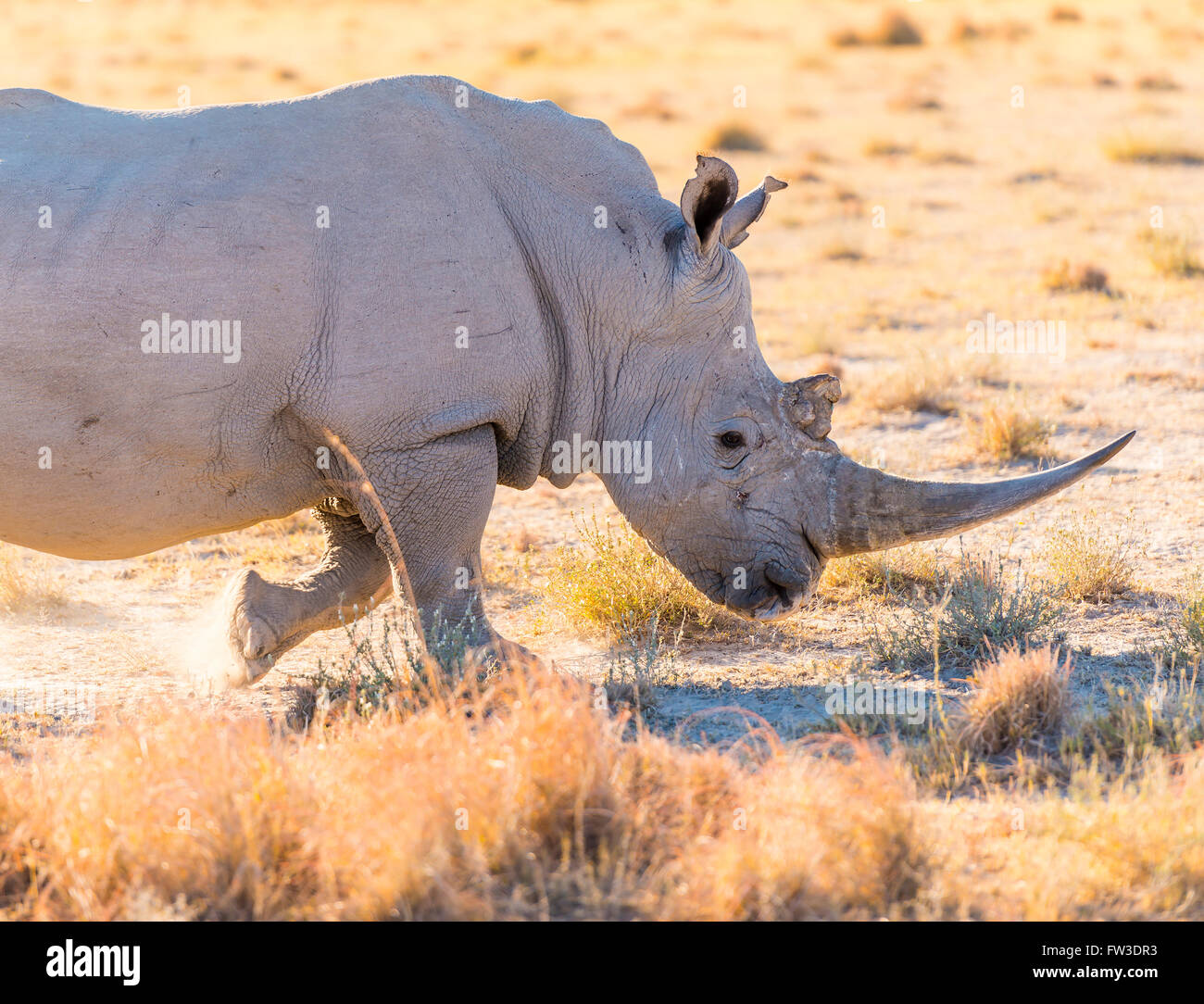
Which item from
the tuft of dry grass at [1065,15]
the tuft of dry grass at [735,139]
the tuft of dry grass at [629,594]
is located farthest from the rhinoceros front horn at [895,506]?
the tuft of dry grass at [1065,15]

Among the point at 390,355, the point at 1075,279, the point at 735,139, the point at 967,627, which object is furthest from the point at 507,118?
the point at 735,139

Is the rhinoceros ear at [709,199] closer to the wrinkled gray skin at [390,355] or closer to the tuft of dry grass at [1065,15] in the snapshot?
the wrinkled gray skin at [390,355]

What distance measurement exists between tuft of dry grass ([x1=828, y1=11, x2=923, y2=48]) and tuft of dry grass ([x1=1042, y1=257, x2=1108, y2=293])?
2178 cm

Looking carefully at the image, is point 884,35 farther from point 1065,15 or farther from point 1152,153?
point 1152,153

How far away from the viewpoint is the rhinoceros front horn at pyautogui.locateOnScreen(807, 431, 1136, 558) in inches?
233

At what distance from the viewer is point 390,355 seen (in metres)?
5.55

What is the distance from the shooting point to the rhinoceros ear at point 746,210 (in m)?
6.16

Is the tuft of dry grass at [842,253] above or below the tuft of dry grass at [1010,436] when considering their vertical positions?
above

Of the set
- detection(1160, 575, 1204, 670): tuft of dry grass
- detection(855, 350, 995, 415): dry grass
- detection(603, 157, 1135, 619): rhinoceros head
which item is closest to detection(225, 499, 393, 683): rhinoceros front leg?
detection(603, 157, 1135, 619): rhinoceros head

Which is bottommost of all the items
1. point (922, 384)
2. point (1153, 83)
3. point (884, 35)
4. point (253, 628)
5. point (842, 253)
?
point (253, 628)

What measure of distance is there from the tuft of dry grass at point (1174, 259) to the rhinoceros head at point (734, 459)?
9.52 meters

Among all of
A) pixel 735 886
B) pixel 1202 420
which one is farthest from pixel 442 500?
pixel 1202 420

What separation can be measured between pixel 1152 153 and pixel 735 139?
599 centimetres
